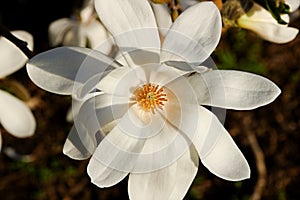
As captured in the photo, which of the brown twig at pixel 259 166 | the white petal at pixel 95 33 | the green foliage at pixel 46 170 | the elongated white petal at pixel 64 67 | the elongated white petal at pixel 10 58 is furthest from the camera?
the brown twig at pixel 259 166

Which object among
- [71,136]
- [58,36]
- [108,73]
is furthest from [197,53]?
[58,36]

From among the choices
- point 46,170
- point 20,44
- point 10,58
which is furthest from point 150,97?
point 46,170

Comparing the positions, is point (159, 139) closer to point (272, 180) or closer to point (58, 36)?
point (58, 36)

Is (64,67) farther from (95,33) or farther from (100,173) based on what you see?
(95,33)

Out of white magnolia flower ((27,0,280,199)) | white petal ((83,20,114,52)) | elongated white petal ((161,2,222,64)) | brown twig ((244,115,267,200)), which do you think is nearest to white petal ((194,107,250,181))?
white magnolia flower ((27,0,280,199))

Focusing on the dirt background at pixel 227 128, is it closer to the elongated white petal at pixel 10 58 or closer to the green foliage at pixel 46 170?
the green foliage at pixel 46 170

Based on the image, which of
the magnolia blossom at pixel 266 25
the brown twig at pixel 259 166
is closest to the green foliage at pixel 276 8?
the magnolia blossom at pixel 266 25

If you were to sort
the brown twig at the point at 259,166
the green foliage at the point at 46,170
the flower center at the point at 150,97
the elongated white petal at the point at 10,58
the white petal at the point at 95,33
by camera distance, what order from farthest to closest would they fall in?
1. the brown twig at the point at 259,166
2. the green foliage at the point at 46,170
3. the white petal at the point at 95,33
4. the elongated white petal at the point at 10,58
5. the flower center at the point at 150,97

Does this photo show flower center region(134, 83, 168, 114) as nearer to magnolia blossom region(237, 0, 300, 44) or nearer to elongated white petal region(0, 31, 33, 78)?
magnolia blossom region(237, 0, 300, 44)

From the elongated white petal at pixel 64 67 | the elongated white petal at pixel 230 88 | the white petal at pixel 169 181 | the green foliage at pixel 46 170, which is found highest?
the elongated white petal at pixel 64 67
